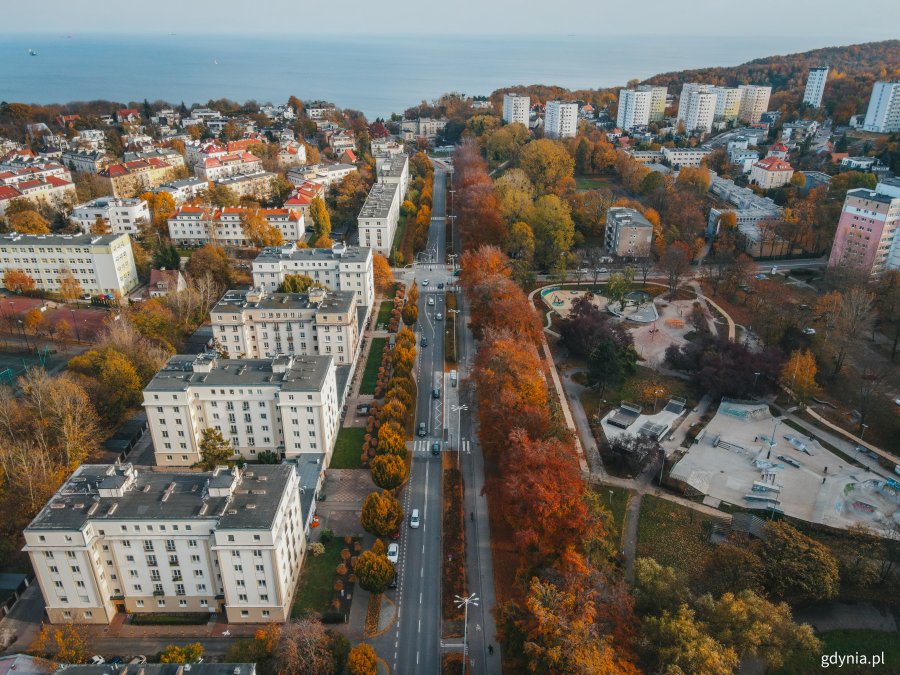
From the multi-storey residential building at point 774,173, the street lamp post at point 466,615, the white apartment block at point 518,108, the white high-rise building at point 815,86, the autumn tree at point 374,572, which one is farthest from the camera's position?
the white apartment block at point 518,108

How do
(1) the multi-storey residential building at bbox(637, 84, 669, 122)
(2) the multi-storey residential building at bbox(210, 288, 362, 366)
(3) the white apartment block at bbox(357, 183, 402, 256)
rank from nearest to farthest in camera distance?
(2) the multi-storey residential building at bbox(210, 288, 362, 366)
(3) the white apartment block at bbox(357, 183, 402, 256)
(1) the multi-storey residential building at bbox(637, 84, 669, 122)

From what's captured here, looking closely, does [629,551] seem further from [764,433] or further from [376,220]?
[376,220]

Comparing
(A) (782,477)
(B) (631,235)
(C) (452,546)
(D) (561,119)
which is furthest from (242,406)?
(D) (561,119)

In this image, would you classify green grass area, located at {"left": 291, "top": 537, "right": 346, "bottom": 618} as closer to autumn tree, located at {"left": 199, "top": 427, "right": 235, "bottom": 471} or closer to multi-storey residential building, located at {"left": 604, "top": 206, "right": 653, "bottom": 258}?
autumn tree, located at {"left": 199, "top": 427, "right": 235, "bottom": 471}

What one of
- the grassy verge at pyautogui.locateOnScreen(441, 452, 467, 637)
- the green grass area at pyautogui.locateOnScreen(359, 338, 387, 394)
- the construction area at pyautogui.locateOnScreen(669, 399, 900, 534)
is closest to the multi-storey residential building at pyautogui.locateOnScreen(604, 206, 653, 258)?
the construction area at pyautogui.locateOnScreen(669, 399, 900, 534)

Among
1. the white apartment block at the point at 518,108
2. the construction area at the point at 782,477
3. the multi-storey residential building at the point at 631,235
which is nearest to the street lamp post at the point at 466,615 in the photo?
the construction area at the point at 782,477

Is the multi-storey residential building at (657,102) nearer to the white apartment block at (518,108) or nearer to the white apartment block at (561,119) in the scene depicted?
the white apartment block at (561,119)

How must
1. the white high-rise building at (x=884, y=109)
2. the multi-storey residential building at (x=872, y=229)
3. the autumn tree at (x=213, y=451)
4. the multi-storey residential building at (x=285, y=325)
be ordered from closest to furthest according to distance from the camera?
1. the autumn tree at (x=213, y=451)
2. the multi-storey residential building at (x=285, y=325)
3. the multi-storey residential building at (x=872, y=229)
4. the white high-rise building at (x=884, y=109)
